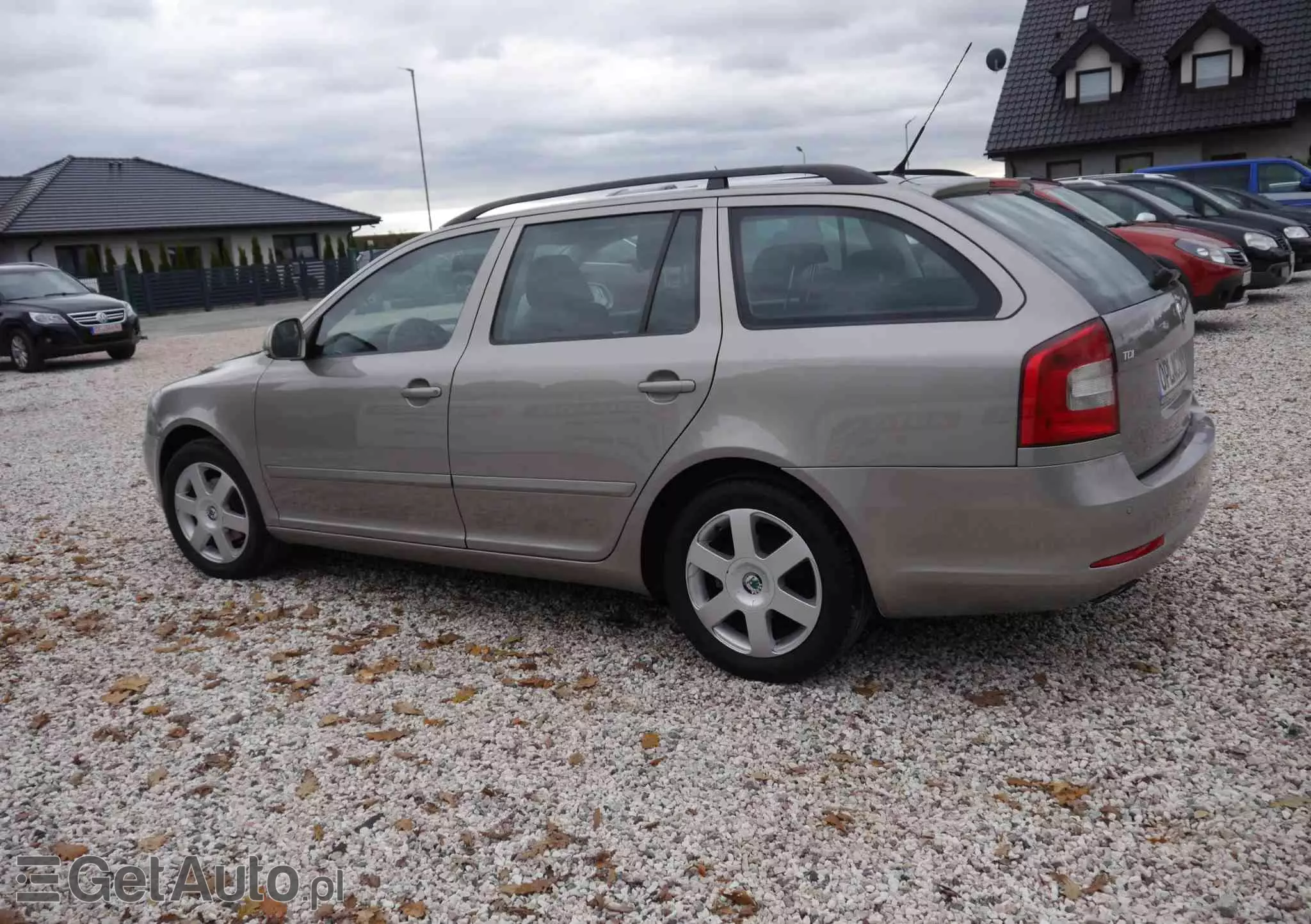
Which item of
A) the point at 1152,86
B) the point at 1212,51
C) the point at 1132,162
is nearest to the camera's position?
the point at 1212,51

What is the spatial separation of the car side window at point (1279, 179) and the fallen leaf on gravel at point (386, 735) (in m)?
19.7

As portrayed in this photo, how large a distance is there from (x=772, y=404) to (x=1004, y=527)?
0.82m

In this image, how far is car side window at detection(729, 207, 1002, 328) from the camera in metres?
3.54

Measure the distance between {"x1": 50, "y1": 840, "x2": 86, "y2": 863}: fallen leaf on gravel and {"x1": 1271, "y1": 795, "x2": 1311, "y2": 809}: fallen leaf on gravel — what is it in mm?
3356

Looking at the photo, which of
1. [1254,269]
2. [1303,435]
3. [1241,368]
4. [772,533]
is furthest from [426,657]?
[1254,269]

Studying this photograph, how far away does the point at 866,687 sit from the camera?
13.0ft

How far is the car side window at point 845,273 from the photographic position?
11.6 ft

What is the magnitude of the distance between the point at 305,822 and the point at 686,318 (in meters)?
2.04

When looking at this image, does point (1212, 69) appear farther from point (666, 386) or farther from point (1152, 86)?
point (666, 386)

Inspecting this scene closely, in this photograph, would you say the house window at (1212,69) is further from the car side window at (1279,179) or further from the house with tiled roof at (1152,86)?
the car side window at (1279,179)

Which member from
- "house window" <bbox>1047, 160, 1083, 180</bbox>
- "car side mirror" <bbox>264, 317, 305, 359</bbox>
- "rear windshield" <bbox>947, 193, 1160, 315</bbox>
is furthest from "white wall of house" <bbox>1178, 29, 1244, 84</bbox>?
"car side mirror" <bbox>264, 317, 305, 359</bbox>

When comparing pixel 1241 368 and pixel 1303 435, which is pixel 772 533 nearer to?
pixel 1303 435

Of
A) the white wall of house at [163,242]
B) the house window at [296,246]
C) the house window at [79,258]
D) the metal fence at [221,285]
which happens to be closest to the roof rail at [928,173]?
the metal fence at [221,285]

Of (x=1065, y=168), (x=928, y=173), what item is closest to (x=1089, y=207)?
(x=928, y=173)
